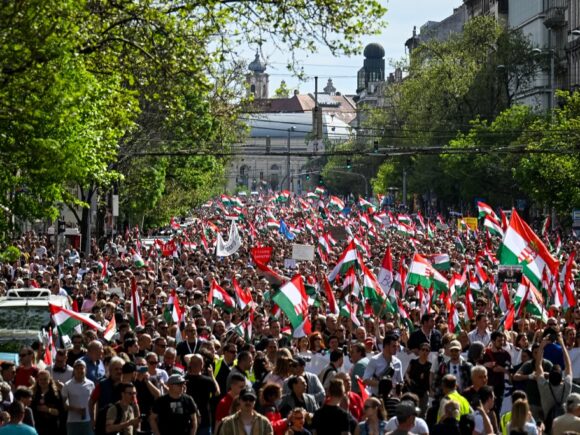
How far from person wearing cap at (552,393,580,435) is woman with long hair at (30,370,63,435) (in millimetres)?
4693

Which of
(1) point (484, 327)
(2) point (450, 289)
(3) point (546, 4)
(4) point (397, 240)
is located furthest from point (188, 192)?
(1) point (484, 327)

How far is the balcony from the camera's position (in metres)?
91.7

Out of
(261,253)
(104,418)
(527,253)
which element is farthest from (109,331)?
(261,253)

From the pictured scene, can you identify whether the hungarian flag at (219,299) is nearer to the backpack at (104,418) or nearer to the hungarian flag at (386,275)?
the hungarian flag at (386,275)

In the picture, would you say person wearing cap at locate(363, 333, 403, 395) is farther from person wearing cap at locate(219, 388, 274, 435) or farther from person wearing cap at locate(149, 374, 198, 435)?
person wearing cap at locate(219, 388, 274, 435)

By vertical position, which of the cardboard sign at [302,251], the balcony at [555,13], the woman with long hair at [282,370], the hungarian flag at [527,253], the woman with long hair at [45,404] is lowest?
the woman with long hair at [45,404]

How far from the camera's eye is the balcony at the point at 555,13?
9169 cm

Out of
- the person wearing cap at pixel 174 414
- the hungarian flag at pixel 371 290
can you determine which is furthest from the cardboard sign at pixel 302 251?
the person wearing cap at pixel 174 414

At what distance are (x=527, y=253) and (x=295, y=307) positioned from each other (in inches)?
145

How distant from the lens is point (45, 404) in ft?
44.5

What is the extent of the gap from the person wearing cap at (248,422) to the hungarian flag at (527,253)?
9.85 metres

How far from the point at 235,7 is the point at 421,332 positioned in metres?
6.10

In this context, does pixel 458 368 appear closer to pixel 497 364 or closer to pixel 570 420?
pixel 497 364

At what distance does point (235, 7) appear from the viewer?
20.1 meters
